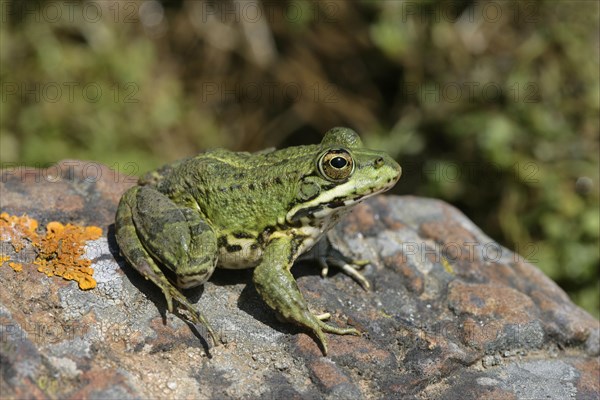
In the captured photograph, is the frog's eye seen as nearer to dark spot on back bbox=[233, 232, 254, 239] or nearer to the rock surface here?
dark spot on back bbox=[233, 232, 254, 239]

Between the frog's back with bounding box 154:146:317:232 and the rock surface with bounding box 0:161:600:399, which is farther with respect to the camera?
the frog's back with bounding box 154:146:317:232

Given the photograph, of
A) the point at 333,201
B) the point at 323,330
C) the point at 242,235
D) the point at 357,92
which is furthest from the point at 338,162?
the point at 357,92

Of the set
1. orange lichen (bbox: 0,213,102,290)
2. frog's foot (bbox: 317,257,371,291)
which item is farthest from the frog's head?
orange lichen (bbox: 0,213,102,290)

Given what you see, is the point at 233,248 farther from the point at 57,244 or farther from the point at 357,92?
the point at 357,92

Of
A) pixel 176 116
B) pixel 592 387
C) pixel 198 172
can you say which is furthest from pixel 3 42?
pixel 592 387

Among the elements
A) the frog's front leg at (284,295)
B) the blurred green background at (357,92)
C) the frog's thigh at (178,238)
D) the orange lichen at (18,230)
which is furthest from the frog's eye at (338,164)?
the blurred green background at (357,92)
